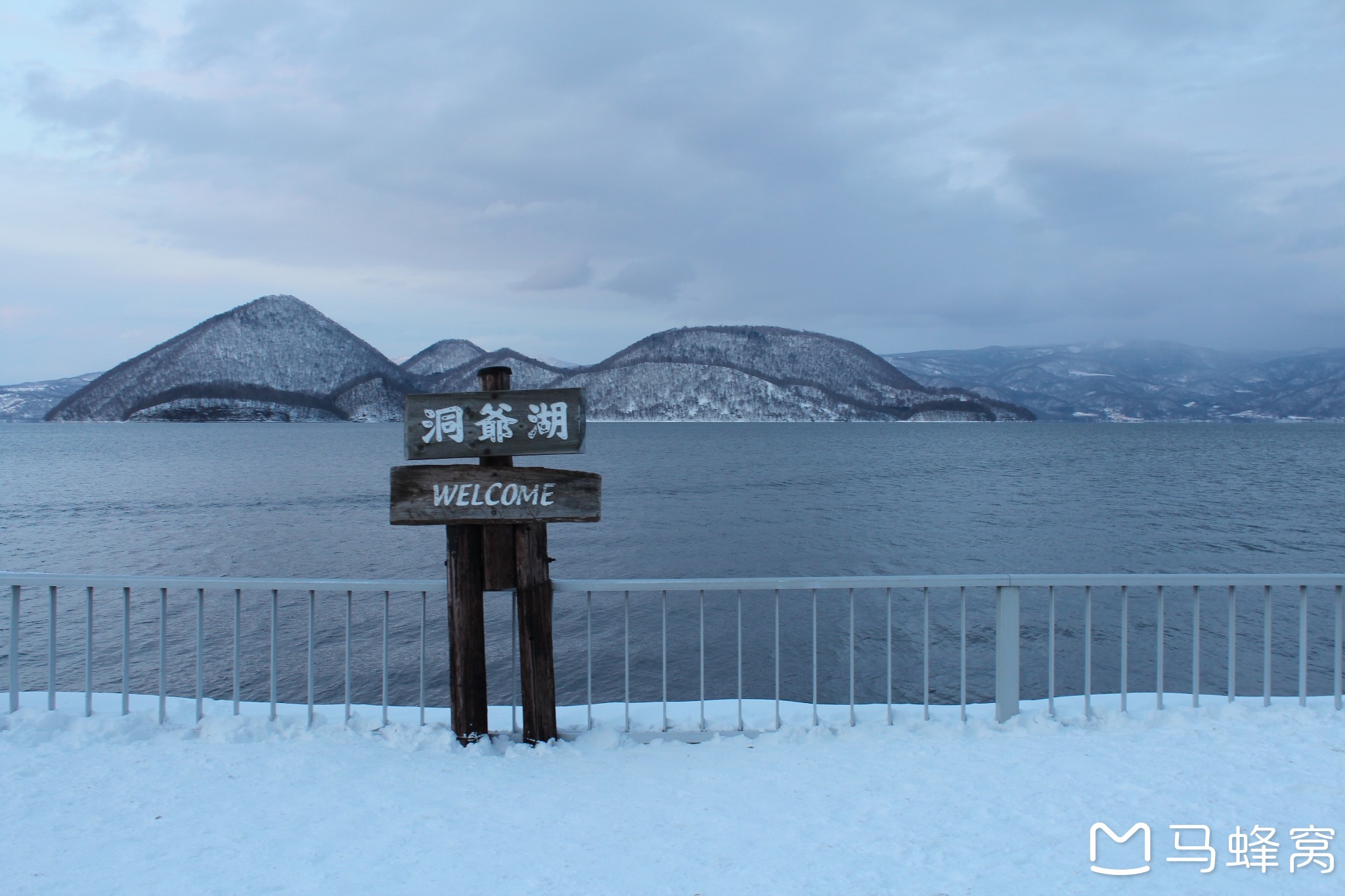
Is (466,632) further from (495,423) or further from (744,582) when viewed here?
(744,582)

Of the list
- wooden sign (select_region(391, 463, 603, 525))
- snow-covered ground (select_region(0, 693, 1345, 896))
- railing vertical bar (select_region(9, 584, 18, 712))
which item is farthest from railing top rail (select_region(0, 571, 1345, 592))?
snow-covered ground (select_region(0, 693, 1345, 896))

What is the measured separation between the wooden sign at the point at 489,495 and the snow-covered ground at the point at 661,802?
4.57 ft

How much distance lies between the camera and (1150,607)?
19.7m

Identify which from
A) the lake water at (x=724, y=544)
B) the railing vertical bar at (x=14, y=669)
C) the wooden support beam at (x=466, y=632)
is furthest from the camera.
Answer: the lake water at (x=724, y=544)

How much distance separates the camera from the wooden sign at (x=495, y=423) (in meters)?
5.06

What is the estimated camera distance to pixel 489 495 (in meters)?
4.96

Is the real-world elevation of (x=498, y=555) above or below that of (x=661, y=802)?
above

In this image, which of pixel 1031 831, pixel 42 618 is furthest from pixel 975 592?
pixel 42 618

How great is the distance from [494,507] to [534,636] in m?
0.87

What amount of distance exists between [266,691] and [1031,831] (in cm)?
1384

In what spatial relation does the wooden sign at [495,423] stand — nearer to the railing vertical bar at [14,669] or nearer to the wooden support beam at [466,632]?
the wooden support beam at [466,632]
